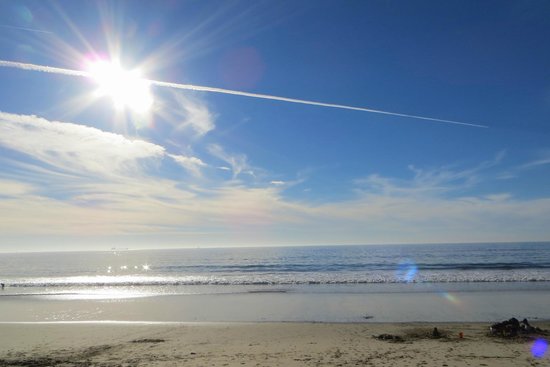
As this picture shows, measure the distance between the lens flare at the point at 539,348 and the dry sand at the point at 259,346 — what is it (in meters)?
0.21

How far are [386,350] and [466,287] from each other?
1948cm

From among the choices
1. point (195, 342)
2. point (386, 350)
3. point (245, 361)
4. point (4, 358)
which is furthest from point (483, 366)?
point (4, 358)

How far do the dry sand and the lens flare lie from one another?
0.21 m

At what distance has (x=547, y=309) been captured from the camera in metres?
18.0

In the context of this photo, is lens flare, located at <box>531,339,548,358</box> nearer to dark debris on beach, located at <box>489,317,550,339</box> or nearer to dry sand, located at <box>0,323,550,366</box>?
dry sand, located at <box>0,323,550,366</box>

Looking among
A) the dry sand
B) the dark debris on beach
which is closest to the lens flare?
the dry sand

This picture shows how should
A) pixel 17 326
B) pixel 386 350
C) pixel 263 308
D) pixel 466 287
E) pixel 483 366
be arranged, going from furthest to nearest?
pixel 466 287 → pixel 263 308 → pixel 17 326 → pixel 386 350 → pixel 483 366

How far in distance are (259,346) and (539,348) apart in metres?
8.11

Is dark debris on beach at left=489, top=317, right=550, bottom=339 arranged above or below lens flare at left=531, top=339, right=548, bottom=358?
above

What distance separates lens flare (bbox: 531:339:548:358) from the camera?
414 inches

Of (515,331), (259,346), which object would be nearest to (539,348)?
(515,331)

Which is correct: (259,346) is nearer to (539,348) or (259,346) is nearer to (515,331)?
(539,348)

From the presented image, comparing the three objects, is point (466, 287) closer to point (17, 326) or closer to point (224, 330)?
point (224, 330)

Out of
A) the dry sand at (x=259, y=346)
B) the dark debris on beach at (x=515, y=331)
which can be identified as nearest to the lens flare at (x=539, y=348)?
the dry sand at (x=259, y=346)
